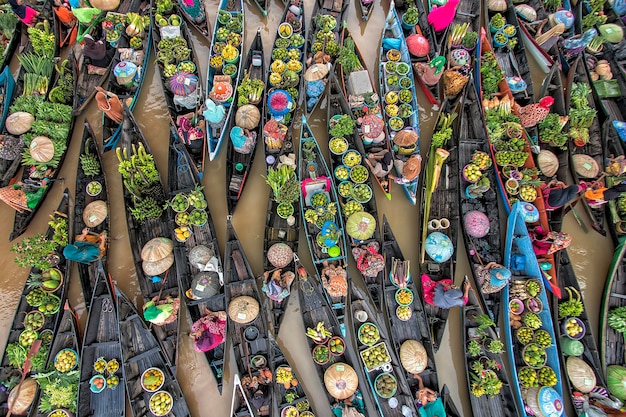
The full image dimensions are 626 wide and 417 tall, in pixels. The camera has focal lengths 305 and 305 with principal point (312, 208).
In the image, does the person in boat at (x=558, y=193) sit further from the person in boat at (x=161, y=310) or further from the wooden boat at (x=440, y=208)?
the person in boat at (x=161, y=310)

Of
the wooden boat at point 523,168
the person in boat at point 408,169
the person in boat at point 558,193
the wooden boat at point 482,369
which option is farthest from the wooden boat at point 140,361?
the person in boat at point 558,193

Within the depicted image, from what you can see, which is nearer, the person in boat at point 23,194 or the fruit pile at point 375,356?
the fruit pile at point 375,356

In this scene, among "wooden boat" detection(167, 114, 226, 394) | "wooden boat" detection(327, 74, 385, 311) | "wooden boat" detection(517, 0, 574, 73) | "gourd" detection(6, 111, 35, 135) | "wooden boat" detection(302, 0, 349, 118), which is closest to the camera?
"wooden boat" detection(167, 114, 226, 394)

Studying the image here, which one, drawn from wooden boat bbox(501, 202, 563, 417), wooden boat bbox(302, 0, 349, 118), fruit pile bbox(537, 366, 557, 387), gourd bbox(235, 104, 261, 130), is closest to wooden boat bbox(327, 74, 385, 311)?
wooden boat bbox(302, 0, 349, 118)

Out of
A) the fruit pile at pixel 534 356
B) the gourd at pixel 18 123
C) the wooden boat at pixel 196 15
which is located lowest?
the fruit pile at pixel 534 356

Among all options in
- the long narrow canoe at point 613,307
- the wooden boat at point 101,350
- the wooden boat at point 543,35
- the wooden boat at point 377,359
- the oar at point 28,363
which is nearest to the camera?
the oar at point 28,363

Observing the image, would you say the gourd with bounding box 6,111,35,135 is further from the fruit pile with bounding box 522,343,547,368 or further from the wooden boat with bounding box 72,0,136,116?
the fruit pile with bounding box 522,343,547,368

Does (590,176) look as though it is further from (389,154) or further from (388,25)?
(388,25)
